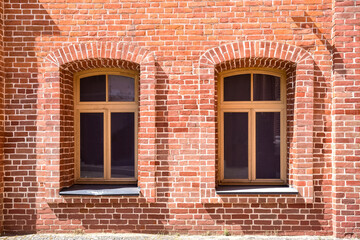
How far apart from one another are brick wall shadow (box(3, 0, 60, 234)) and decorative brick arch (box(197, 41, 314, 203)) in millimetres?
2507

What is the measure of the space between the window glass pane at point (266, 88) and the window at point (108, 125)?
6.44 feet

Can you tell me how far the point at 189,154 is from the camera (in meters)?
4.90

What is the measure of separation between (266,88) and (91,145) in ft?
9.80

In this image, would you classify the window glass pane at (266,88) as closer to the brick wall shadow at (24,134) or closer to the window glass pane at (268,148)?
the window glass pane at (268,148)

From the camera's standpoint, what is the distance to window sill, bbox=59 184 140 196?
482cm

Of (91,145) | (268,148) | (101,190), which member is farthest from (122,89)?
(268,148)

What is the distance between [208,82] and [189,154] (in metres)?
1.12

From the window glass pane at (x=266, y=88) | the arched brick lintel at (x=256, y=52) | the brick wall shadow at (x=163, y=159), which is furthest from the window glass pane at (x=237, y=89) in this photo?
the brick wall shadow at (x=163, y=159)

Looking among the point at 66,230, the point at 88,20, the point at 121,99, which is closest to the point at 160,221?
the point at 66,230

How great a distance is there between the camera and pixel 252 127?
5.20 m

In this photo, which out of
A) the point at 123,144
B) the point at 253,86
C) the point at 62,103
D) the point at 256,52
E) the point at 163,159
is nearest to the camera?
the point at 256,52

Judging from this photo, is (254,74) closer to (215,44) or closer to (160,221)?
(215,44)

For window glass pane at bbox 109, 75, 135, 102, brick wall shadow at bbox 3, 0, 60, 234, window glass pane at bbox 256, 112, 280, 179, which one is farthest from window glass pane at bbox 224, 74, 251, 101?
brick wall shadow at bbox 3, 0, 60, 234

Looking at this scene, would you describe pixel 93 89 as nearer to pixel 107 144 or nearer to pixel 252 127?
pixel 107 144
